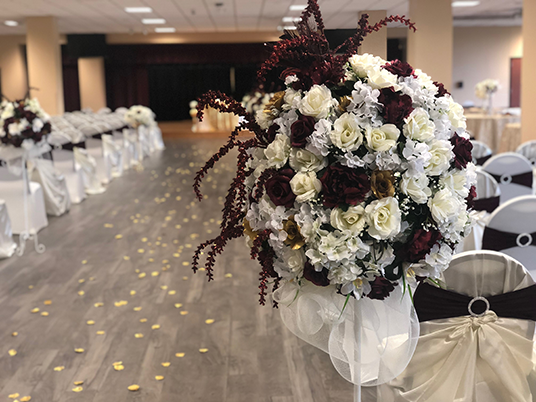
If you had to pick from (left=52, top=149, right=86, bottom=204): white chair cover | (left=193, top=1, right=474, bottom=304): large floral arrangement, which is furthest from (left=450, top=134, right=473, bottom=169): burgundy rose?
(left=52, top=149, right=86, bottom=204): white chair cover

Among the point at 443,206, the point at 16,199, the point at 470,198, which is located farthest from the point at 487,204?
the point at 16,199

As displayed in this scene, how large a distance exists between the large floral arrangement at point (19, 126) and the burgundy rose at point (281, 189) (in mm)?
4900

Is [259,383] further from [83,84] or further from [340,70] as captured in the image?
[83,84]

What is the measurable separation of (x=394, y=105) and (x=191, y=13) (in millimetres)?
13704

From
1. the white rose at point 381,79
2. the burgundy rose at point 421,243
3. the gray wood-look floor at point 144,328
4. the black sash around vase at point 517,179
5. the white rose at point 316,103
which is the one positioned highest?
the white rose at point 381,79

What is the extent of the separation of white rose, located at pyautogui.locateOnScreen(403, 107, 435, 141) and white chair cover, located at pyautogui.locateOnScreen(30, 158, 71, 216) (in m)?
6.22

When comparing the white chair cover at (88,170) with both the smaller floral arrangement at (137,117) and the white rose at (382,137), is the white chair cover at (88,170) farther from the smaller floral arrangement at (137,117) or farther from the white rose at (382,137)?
the white rose at (382,137)

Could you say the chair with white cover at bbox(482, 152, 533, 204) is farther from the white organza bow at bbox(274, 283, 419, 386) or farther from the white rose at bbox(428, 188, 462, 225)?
the white rose at bbox(428, 188, 462, 225)

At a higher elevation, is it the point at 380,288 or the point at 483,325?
the point at 380,288

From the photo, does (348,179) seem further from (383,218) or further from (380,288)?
(380,288)

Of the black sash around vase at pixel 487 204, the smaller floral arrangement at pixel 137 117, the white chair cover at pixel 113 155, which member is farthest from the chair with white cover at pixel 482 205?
the smaller floral arrangement at pixel 137 117

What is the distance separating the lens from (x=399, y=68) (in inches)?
59.2

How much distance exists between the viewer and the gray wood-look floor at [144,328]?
9.74 ft

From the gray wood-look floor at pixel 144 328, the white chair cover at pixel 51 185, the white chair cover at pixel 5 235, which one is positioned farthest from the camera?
the white chair cover at pixel 51 185
